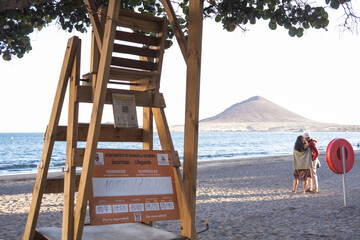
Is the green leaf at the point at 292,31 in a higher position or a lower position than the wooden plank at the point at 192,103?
higher

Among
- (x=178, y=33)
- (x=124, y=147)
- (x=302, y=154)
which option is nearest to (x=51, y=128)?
(x=178, y=33)

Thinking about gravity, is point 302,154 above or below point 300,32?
below

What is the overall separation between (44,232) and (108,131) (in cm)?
97

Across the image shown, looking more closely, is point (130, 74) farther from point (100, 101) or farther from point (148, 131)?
point (148, 131)

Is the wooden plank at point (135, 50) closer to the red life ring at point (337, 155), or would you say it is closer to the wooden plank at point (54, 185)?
the wooden plank at point (54, 185)

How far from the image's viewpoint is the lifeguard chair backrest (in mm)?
3180

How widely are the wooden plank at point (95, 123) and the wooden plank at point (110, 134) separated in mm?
453

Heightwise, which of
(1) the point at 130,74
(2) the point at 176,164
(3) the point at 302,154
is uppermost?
(1) the point at 130,74

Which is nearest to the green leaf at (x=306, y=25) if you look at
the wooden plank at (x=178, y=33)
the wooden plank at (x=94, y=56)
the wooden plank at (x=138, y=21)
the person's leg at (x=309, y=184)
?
the wooden plank at (x=178, y=33)

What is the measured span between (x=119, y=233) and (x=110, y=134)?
0.82 meters

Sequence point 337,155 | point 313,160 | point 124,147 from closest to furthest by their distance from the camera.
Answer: point 337,155, point 313,160, point 124,147

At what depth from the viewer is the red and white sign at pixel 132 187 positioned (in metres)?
2.90

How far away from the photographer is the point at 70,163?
114 inches

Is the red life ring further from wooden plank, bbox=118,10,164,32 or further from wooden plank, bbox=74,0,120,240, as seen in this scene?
wooden plank, bbox=74,0,120,240
